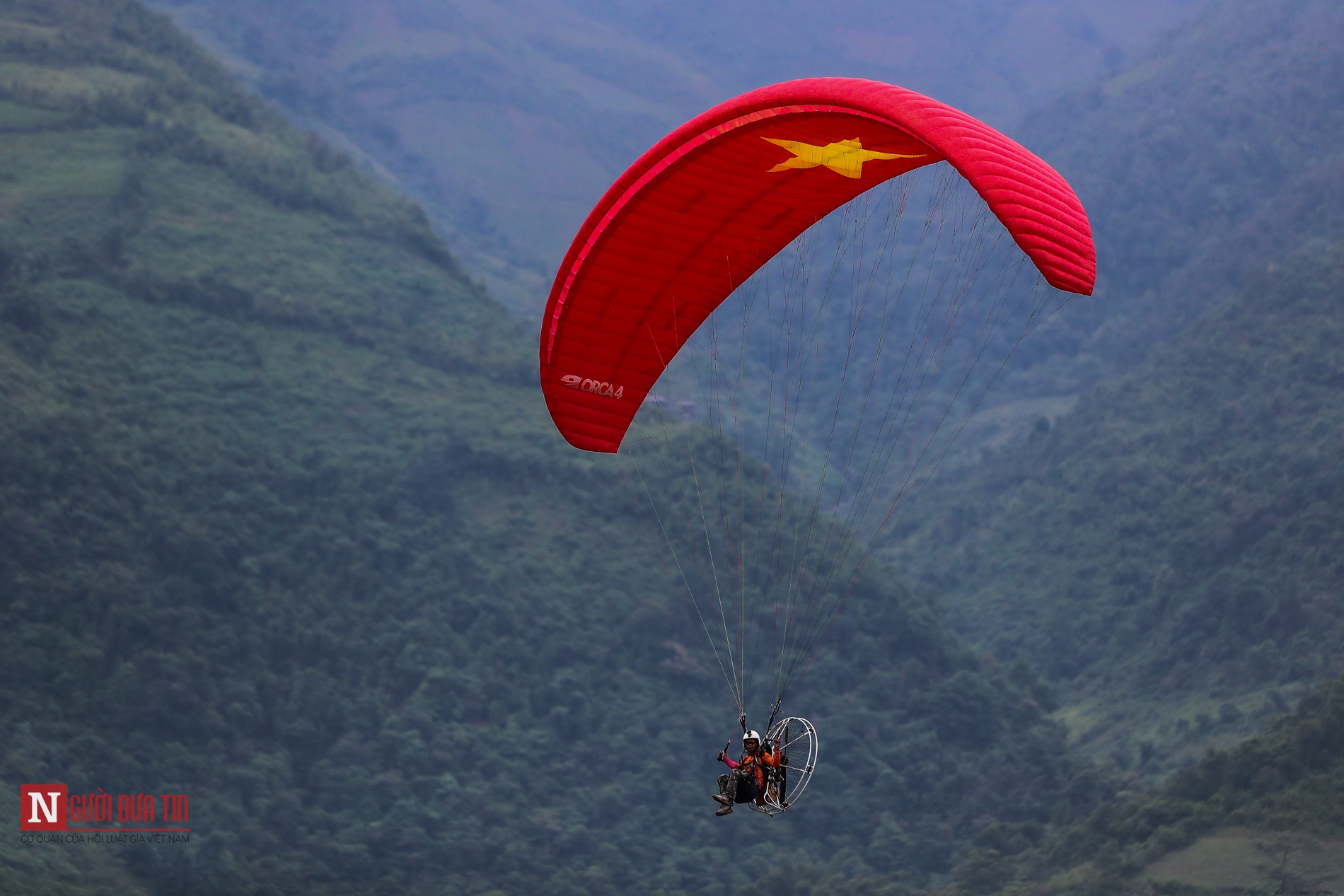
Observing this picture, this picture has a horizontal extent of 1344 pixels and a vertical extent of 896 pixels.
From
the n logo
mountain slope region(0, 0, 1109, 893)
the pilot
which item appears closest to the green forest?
mountain slope region(0, 0, 1109, 893)

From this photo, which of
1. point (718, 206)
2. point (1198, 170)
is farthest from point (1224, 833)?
point (1198, 170)

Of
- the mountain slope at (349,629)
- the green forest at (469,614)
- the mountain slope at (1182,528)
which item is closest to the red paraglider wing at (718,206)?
the mountain slope at (349,629)

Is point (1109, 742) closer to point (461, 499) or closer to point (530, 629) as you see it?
point (530, 629)

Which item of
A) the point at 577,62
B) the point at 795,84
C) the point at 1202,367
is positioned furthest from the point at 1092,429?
the point at 577,62

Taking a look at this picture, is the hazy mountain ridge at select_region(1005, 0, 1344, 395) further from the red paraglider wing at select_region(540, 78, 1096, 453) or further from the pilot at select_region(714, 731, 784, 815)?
the pilot at select_region(714, 731, 784, 815)

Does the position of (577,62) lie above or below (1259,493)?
above
